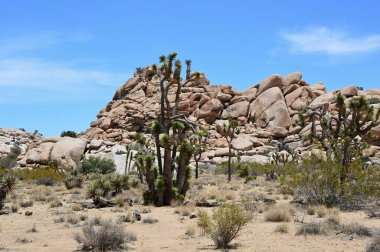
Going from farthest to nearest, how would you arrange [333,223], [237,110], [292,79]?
[292,79]
[237,110]
[333,223]

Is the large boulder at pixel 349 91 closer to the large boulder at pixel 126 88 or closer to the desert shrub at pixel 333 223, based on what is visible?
the large boulder at pixel 126 88

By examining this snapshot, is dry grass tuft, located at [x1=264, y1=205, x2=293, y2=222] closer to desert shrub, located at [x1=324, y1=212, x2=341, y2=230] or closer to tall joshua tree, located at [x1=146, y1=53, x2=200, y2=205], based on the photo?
desert shrub, located at [x1=324, y1=212, x2=341, y2=230]

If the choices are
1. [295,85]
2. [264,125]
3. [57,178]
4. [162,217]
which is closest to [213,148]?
[264,125]

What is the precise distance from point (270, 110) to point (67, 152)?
32.4 m

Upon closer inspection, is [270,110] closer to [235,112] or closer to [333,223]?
[235,112]

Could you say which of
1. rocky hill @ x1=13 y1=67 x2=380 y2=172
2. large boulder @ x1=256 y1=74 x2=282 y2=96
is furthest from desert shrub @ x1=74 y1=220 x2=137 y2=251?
large boulder @ x1=256 y1=74 x2=282 y2=96

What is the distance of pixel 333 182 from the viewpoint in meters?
18.4

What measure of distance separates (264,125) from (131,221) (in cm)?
5916

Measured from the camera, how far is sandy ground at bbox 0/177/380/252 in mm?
11094

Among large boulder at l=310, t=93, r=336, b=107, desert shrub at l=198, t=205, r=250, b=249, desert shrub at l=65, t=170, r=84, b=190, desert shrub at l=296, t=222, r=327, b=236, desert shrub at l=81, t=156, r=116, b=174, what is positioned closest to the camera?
desert shrub at l=198, t=205, r=250, b=249

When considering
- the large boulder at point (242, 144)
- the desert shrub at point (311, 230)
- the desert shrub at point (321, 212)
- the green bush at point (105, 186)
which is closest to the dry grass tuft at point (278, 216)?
the desert shrub at point (321, 212)

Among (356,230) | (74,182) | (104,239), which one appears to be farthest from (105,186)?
(356,230)

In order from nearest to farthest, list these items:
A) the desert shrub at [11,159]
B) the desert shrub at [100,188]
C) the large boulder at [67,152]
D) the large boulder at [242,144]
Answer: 1. the desert shrub at [100,188]
2. the large boulder at [67,152]
3. the desert shrub at [11,159]
4. the large boulder at [242,144]

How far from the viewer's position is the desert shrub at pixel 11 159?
56.8 meters
